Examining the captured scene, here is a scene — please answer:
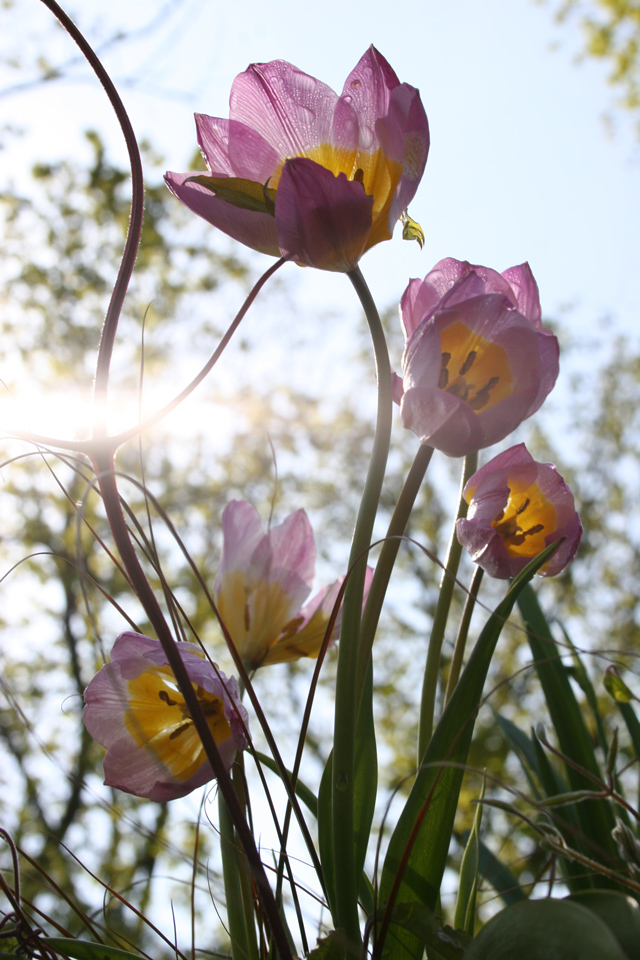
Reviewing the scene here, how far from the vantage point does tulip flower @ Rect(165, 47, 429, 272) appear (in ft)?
0.82

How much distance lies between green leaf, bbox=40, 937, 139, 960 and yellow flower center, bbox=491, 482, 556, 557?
0.68ft

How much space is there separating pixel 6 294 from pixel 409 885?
16.2 feet

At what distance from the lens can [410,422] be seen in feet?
0.80

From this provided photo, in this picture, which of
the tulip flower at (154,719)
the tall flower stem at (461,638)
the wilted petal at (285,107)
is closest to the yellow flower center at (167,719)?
the tulip flower at (154,719)

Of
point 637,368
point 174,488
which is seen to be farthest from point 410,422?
point 637,368

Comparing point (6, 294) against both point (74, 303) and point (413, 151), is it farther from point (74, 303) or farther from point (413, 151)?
point (413, 151)

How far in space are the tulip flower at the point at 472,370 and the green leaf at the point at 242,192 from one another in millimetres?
72

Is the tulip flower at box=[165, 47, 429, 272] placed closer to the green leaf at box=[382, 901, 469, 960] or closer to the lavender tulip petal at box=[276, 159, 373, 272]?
the lavender tulip petal at box=[276, 159, 373, 272]

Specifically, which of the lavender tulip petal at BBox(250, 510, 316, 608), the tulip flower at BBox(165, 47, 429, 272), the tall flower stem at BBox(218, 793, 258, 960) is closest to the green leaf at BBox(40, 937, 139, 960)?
the tall flower stem at BBox(218, 793, 258, 960)

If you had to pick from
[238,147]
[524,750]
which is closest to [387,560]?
[238,147]

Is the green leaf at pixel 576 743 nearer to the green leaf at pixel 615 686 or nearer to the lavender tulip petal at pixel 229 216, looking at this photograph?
the green leaf at pixel 615 686

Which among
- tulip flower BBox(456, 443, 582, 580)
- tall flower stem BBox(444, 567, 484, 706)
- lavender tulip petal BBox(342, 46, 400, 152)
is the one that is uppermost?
lavender tulip petal BBox(342, 46, 400, 152)

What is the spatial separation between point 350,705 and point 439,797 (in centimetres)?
5

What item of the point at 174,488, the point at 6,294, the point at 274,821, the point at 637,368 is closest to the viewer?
the point at 274,821
